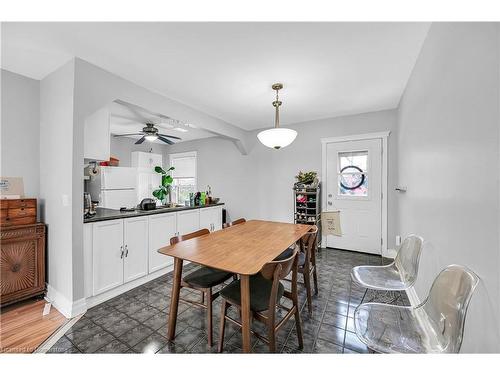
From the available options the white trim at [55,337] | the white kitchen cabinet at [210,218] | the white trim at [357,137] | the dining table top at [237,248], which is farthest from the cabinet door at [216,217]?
the white trim at [357,137]

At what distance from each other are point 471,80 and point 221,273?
6.73ft

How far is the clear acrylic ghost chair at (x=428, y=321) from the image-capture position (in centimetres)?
100

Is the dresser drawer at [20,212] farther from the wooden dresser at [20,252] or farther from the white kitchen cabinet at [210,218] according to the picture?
the white kitchen cabinet at [210,218]

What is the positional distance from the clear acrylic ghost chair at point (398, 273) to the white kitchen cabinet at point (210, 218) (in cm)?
249

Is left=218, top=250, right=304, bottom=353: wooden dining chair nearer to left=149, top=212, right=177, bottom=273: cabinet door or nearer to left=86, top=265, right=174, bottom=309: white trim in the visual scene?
left=86, top=265, right=174, bottom=309: white trim

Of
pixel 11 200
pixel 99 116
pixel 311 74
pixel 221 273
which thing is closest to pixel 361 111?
pixel 311 74

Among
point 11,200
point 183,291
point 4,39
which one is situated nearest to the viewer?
point 4,39

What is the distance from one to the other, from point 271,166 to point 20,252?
3.92 meters

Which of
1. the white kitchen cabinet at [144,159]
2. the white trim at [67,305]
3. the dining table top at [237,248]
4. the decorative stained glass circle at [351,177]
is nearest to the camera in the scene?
the dining table top at [237,248]

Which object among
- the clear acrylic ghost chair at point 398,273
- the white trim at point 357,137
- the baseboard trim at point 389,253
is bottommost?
the baseboard trim at point 389,253

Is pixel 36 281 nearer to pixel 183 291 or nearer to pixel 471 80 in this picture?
pixel 183 291

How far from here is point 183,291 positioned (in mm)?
2512

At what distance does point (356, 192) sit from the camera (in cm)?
378

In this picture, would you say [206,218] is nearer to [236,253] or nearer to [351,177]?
[236,253]
